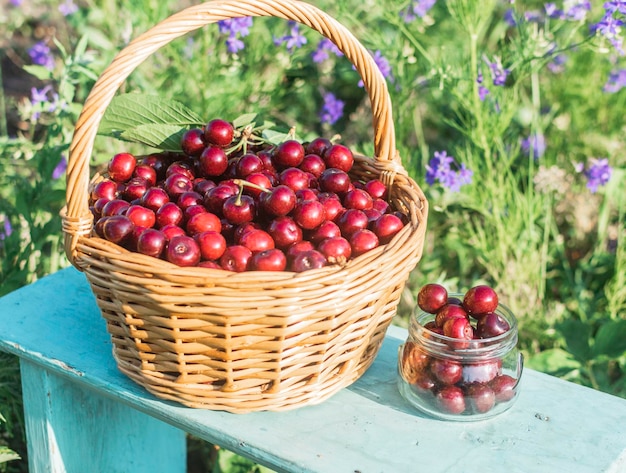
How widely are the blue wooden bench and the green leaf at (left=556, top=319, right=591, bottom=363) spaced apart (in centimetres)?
52

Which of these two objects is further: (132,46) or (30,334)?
(30,334)

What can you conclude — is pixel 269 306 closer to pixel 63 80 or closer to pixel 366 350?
pixel 366 350

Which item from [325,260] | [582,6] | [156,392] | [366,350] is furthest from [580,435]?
[582,6]

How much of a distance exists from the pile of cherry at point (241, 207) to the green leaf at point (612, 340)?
85 centimetres

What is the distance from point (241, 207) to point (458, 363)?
497mm

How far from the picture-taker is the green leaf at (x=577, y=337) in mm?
1997

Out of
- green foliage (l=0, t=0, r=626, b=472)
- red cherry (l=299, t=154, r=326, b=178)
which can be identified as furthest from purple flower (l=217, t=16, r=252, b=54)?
red cherry (l=299, t=154, r=326, b=178)

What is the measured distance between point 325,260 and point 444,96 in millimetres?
2227

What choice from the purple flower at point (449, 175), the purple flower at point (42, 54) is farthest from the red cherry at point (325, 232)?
the purple flower at point (42, 54)

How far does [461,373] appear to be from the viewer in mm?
1304

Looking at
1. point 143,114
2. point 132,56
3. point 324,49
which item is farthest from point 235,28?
point 132,56

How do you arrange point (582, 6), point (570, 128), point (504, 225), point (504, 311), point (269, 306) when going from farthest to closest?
point (570, 128)
point (504, 225)
point (582, 6)
point (504, 311)
point (269, 306)

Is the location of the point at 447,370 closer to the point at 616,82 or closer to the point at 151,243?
the point at 151,243

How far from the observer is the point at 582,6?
7.13 ft
